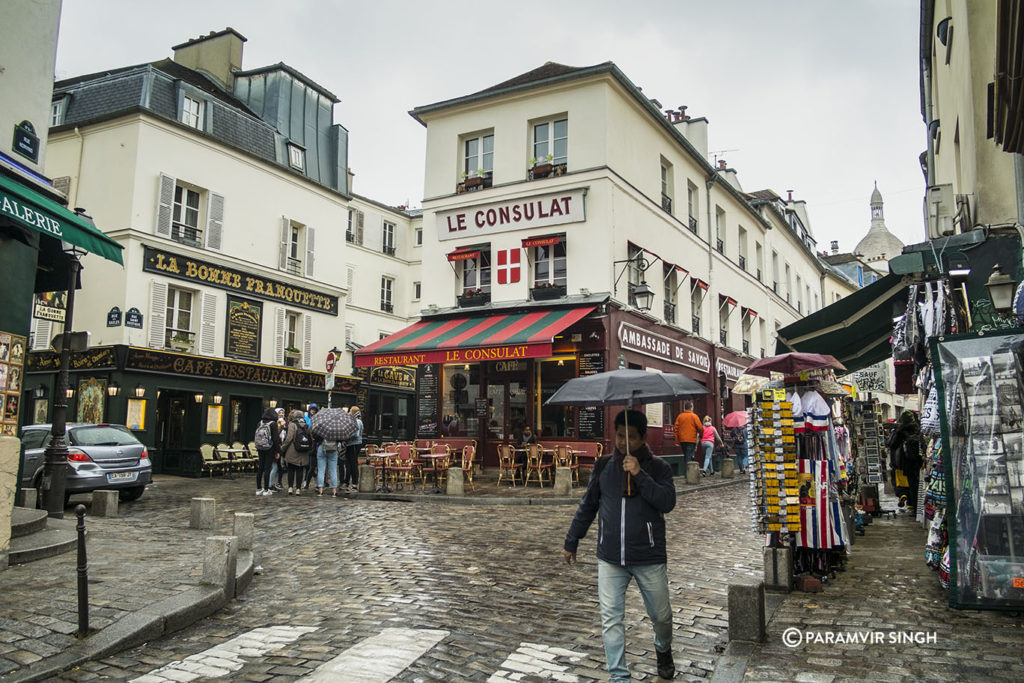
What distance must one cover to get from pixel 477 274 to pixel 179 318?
8.57 metres

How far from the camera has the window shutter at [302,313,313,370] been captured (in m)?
24.6

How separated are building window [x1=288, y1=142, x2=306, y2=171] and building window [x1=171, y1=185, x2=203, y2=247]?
422cm

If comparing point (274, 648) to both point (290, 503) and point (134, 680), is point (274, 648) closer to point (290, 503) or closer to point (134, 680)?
point (134, 680)

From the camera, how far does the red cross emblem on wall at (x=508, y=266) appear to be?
741 inches

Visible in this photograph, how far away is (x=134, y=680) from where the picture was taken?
172 inches

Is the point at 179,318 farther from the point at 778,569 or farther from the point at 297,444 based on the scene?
the point at 778,569

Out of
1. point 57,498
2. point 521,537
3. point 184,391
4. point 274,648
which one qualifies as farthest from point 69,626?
point 184,391

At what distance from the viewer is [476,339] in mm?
16969

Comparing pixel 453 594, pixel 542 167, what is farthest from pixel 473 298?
pixel 453 594

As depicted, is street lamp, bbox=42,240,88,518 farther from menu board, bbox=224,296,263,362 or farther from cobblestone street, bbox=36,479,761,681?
menu board, bbox=224,296,263,362

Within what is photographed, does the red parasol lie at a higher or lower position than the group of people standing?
higher

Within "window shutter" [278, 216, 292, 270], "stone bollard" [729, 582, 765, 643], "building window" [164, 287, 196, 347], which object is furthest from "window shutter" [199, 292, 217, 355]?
"stone bollard" [729, 582, 765, 643]

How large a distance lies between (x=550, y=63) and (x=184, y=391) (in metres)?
13.7

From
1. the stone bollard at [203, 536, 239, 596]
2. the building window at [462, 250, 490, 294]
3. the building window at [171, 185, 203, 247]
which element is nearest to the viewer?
the stone bollard at [203, 536, 239, 596]
